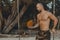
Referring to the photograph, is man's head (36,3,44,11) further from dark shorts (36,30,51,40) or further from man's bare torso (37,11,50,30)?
dark shorts (36,30,51,40)

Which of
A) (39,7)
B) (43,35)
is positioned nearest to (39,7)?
(39,7)

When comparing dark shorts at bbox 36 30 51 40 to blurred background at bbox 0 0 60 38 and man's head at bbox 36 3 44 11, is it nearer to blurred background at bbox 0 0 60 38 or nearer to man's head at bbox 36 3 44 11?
blurred background at bbox 0 0 60 38

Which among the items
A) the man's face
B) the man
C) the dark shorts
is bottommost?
the dark shorts

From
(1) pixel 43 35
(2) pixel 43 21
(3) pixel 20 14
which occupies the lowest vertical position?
(1) pixel 43 35

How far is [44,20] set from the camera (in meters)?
4.58

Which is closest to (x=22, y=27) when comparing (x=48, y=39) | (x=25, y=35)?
(x=25, y=35)

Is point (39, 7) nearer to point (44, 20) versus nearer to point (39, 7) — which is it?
point (39, 7)

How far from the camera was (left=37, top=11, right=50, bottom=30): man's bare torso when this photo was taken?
15.0 feet

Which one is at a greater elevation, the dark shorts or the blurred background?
the blurred background

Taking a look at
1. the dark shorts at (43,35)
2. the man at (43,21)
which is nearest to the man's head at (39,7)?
the man at (43,21)

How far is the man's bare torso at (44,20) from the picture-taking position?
4558 millimetres

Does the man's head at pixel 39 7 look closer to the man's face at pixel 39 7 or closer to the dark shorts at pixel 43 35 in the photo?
the man's face at pixel 39 7

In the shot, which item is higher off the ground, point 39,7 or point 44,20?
point 39,7

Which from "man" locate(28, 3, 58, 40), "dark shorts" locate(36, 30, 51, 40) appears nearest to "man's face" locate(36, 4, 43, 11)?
"man" locate(28, 3, 58, 40)
